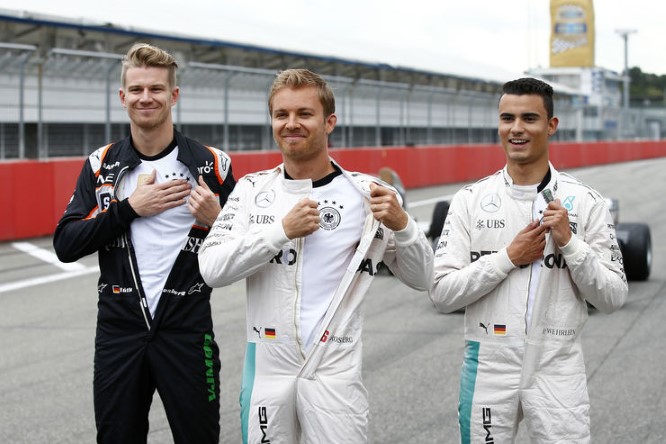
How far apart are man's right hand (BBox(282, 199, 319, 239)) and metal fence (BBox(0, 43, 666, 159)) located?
1246cm

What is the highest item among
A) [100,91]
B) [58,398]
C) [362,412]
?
[100,91]

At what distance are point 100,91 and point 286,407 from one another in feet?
51.3

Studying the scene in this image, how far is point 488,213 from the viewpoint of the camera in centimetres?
378

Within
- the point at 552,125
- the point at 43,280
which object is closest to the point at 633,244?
the point at 43,280

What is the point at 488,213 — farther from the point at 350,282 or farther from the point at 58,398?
the point at 58,398

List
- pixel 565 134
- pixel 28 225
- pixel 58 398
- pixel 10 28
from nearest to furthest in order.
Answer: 1. pixel 58 398
2. pixel 28 225
3. pixel 10 28
4. pixel 565 134

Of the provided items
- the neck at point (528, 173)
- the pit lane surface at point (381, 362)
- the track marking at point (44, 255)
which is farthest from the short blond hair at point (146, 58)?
the track marking at point (44, 255)

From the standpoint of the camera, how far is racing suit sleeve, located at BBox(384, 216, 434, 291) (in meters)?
3.37

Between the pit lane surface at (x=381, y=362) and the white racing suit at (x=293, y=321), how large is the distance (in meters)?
2.23

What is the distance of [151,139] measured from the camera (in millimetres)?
3957

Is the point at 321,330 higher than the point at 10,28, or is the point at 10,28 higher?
the point at 10,28

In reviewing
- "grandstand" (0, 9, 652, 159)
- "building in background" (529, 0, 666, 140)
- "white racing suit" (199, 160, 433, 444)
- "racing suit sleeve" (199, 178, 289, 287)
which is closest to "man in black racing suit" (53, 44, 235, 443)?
"racing suit sleeve" (199, 178, 289, 287)

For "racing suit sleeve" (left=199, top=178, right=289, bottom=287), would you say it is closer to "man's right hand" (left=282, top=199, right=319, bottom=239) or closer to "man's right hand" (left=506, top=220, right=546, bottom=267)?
"man's right hand" (left=282, top=199, right=319, bottom=239)

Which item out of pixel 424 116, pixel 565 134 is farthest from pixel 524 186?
pixel 565 134
